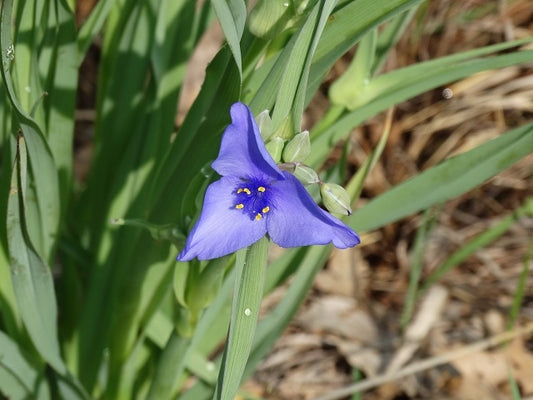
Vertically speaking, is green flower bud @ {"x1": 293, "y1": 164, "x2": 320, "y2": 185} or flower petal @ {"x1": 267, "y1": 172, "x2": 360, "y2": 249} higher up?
green flower bud @ {"x1": 293, "y1": 164, "x2": 320, "y2": 185}

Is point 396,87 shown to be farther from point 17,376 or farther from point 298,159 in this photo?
point 17,376

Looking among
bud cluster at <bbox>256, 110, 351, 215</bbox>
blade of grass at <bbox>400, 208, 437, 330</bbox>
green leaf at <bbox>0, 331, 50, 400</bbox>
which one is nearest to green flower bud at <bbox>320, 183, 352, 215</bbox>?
bud cluster at <bbox>256, 110, 351, 215</bbox>

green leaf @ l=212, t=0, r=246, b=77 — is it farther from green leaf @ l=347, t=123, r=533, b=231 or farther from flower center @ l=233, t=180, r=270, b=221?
green leaf @ l=347, t=123, r=533, b=231

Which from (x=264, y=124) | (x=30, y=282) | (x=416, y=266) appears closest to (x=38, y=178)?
(x=30, y=282)

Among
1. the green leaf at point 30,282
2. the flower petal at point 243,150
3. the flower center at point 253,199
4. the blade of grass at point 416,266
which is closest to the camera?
the flower petal at point 243,150

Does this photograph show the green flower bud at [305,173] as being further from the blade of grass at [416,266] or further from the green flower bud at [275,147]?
the blade of grass at [416,266]

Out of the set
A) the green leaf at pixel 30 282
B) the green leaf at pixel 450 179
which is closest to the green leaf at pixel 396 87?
the green leaf at pixel 450 179

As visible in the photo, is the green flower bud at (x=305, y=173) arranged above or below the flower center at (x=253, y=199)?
above
